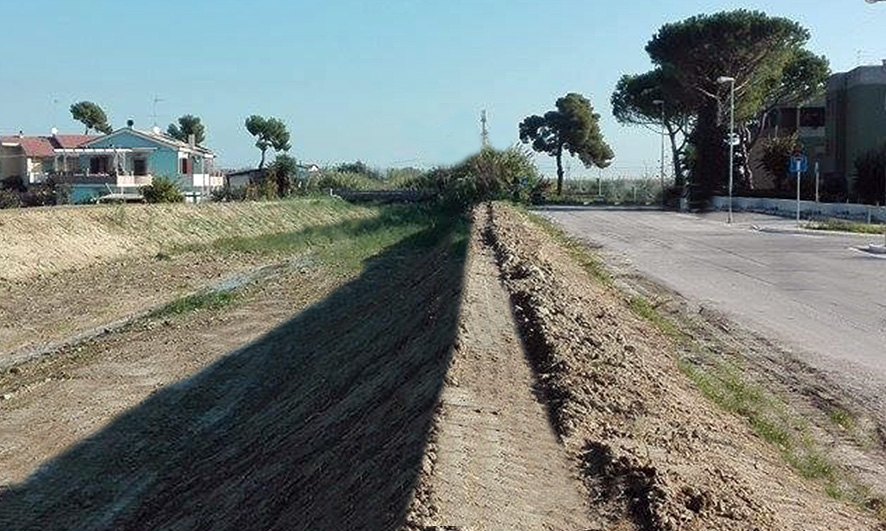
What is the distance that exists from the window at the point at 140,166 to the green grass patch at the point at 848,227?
148ft

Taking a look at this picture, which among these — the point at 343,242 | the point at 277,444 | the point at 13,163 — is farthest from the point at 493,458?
the point at 13,163

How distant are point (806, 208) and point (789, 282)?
108ft

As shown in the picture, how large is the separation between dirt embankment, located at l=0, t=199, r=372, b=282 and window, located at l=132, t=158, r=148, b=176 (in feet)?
54.4

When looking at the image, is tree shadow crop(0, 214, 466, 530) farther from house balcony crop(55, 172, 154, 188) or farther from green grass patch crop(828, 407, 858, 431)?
house balcony crop(55, 172, 154, 188)

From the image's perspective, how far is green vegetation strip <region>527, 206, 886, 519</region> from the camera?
8.93 m

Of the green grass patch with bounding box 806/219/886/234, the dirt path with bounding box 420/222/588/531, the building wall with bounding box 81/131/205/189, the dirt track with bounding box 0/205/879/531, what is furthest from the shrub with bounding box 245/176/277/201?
the dirt path with bounding box 420/222/588/531

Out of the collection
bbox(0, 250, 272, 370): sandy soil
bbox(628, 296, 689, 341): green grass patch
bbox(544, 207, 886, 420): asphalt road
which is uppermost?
bbox(628, 296, 689, 341): green grass patch

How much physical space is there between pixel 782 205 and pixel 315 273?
104ft

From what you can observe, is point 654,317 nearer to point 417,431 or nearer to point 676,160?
point 417,431

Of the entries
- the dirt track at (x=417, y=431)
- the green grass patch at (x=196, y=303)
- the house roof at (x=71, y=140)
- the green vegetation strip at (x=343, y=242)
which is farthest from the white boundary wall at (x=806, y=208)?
the house roof at (x=71, y=140)

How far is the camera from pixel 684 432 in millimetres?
8578

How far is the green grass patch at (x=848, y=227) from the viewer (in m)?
41.1

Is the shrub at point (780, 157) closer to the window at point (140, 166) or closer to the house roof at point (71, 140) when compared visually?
the window at point (140, 166)

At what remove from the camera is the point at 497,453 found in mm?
6996
